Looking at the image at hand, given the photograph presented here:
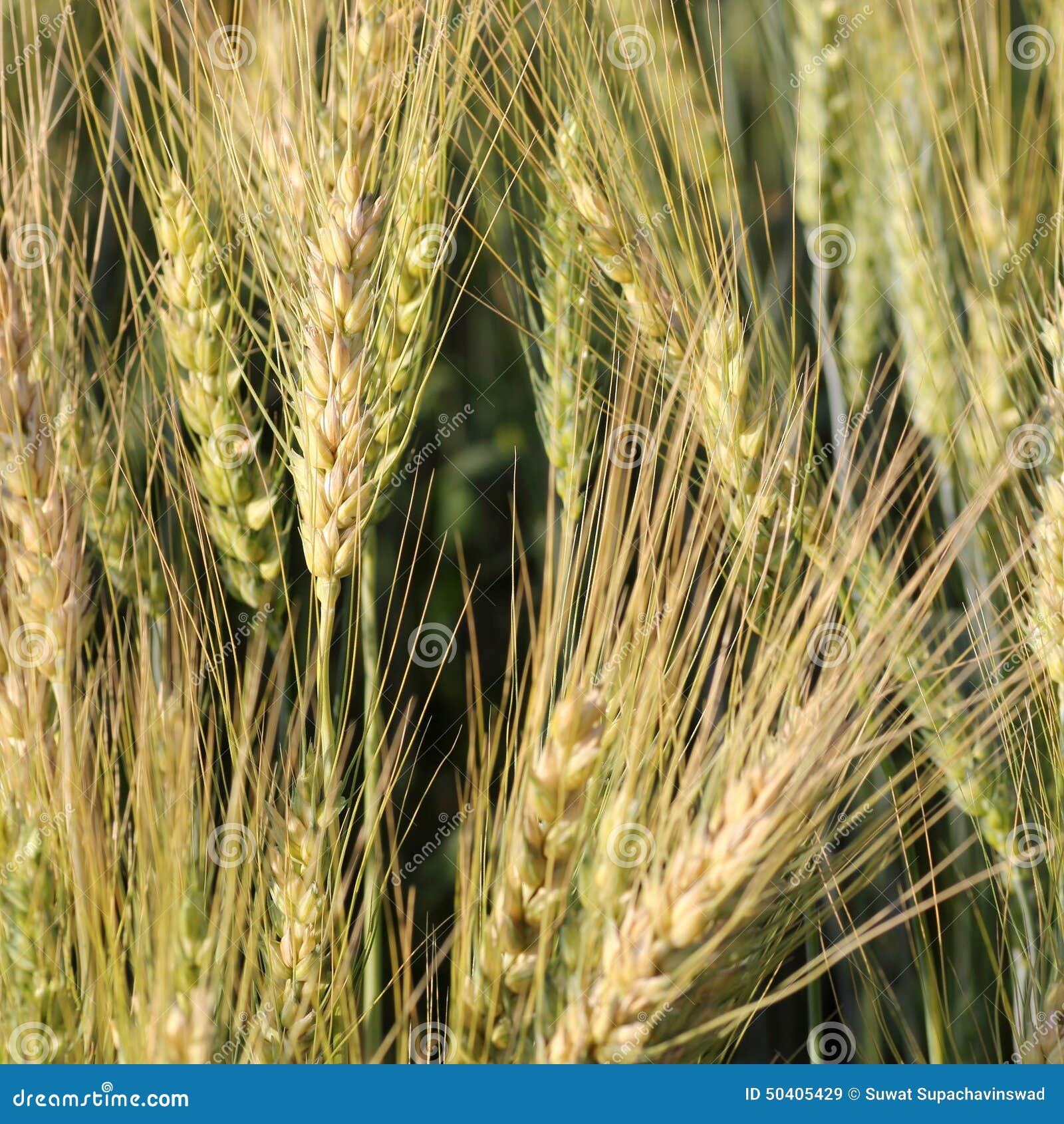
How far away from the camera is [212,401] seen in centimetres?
96

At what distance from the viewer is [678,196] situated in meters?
Result: 1.08

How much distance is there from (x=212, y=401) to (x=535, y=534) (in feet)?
1.44

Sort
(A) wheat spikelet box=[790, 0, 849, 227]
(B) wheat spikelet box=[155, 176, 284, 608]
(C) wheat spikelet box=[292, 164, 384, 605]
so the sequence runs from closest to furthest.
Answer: (C) wheat spikelet box=[292, 164, 384, 605], (B) wheat spikelet box=[155, 176, 284, 608], (A) wheat spikelet box=[790, 0, 849, 227]

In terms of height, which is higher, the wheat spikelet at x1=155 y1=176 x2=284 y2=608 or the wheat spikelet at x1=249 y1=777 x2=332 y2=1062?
the wheat spikelet at x1=155 y1=176 x2=284 y2=608

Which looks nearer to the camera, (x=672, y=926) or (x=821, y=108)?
(x=672, y=926)

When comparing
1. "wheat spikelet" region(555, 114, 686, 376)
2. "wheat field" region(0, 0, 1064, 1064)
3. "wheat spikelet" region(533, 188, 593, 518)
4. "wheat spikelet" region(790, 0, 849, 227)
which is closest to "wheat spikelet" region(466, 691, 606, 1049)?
"wheat field" region(0, 0, 1064, 1064)

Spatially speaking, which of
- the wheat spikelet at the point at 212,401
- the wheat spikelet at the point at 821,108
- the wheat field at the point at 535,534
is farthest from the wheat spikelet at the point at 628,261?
the wheat spikelet at the point at 212,401

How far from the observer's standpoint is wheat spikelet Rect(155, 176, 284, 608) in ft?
3.13

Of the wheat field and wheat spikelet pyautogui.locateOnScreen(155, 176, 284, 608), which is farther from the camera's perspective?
wheat spikelet pyautogui.locateOnScreen(155, 176, 284, 608)

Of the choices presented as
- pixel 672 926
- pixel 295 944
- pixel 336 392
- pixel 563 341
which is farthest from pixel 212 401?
pixel 672 926

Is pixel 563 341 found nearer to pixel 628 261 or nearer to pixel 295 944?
pixel 628 261

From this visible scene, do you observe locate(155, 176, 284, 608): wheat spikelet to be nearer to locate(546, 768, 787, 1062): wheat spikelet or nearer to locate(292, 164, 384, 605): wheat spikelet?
locate(292, 164, 384, 605): wheat spikelet

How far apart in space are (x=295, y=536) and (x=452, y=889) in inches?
20.3

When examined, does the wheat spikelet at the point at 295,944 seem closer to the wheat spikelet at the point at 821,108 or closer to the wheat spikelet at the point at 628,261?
the wheat spikelet at the point at 628,261
